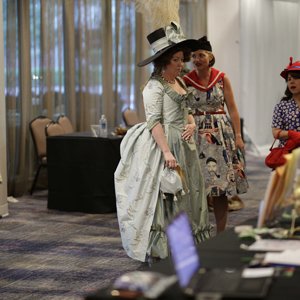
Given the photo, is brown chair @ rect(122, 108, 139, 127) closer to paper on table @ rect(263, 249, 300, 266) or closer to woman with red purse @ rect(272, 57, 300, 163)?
woman with red purse @ rect(272, 57, 300, 163)

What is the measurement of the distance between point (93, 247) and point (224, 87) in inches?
62.4

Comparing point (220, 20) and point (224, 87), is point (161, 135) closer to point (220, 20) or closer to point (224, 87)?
point (224, 87)

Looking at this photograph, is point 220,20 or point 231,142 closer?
point 231,142

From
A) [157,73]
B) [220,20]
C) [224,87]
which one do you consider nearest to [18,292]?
[157,73]

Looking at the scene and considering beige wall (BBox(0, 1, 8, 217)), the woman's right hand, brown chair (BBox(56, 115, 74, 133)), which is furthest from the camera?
brown chair (BBox(56, 115, 74, 133))

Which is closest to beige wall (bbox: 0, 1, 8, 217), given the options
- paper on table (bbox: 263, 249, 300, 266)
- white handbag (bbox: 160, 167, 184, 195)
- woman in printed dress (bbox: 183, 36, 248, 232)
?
woman in printed dress (bbox: 183, 36, 248, 232)

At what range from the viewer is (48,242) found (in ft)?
19.9

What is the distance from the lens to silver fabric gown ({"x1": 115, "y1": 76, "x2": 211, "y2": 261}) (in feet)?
16.6

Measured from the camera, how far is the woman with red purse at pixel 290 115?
5062 millimetres

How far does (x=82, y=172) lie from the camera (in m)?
7.44

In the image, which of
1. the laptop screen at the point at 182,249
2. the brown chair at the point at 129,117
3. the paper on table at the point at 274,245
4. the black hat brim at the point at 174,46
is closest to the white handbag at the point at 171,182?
the black hat brim at the point at 174,46

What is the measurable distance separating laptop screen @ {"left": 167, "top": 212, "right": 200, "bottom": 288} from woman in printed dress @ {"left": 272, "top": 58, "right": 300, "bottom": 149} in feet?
9.98

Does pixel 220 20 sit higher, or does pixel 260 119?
pixel 220 20

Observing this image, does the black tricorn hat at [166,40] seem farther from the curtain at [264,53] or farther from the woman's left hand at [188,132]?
the curtain at [264,53]
